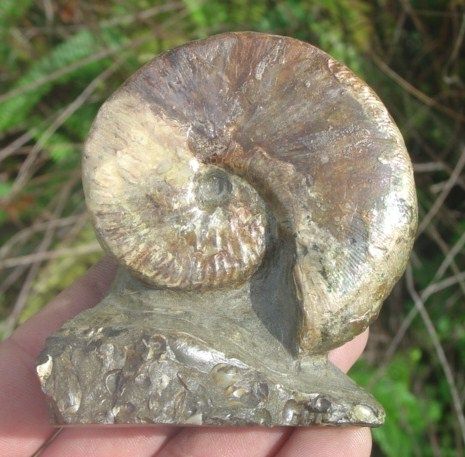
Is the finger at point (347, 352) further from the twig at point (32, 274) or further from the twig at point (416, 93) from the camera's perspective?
the twig at point (32, 274)

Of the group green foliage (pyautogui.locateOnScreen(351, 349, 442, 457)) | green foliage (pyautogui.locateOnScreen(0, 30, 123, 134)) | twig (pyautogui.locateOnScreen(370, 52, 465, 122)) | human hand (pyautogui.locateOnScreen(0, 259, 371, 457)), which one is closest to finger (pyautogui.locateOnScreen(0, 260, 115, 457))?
human hand (pyautogui.locateOnScreen(0, 259, 371, 457))

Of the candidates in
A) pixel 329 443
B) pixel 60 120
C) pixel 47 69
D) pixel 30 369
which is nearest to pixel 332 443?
pixel 329 443

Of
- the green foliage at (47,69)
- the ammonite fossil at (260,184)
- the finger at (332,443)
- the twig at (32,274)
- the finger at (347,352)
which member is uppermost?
the green foliage at (47,69)

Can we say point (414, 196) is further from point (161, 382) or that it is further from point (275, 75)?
point (161, 382)

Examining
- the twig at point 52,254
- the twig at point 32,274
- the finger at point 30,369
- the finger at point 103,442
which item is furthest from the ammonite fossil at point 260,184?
the twig at point 32,274

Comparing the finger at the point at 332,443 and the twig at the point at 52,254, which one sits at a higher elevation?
the twig at the point at 52,254

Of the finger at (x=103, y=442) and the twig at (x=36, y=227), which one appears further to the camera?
the twig at (x=36, y=227)

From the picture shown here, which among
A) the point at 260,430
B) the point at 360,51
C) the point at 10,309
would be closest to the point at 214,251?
A: the point at 260,430

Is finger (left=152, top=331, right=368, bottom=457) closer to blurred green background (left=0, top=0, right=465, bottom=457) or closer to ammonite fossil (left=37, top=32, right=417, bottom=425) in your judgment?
ammonite fossil (left=37, top=32, right=417, bottom=425)
